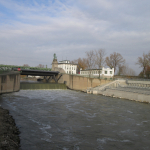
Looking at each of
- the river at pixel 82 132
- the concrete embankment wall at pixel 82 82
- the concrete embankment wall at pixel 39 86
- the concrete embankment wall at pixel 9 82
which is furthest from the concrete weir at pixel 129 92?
the concrete embankment wall at pixel 9 82

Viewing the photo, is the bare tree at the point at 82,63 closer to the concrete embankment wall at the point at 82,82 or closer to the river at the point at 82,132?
the concrete embankment wall at the point at 82,82

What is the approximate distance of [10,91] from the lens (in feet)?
115

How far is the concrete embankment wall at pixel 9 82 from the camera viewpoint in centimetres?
3266

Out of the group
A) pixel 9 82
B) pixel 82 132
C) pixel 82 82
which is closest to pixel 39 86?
pixel 9 82

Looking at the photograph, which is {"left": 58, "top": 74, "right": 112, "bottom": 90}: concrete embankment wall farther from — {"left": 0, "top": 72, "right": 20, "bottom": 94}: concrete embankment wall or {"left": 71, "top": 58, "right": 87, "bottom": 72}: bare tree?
{"left": 71, "top": 58, "right": 87, "bottom": 72}: bare tree

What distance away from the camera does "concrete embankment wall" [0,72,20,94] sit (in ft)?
107

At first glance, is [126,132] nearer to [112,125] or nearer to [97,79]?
[112,125]

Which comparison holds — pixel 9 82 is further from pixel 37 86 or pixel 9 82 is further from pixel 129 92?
pixel 129 92

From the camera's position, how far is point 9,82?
34.7 m

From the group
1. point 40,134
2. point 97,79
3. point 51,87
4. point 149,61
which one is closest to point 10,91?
point 51,87

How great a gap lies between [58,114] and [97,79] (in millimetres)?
28489

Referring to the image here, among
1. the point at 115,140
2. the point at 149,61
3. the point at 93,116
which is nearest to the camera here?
the point at 115,140

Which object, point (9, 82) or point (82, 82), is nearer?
point (9, 82)

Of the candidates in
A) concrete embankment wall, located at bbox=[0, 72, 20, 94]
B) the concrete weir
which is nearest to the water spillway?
concrete embankment wall, located at bbox=[0, 72, 20, 94]
